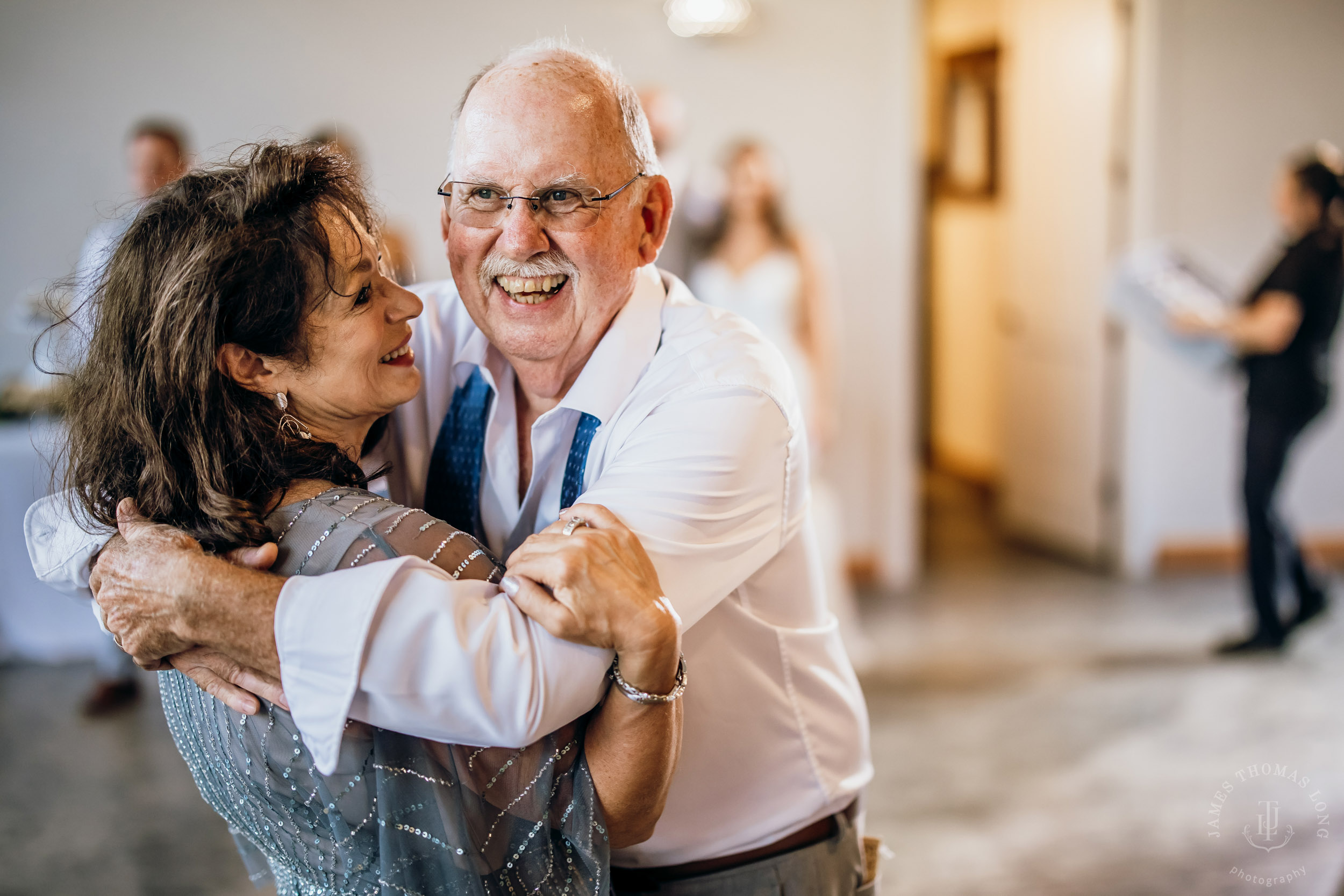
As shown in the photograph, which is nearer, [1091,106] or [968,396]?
[1091,106]

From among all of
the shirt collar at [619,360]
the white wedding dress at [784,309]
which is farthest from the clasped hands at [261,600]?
the white wedding dress at [784,309]

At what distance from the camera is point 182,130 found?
4742 mm

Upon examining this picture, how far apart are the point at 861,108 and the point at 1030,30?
1375 mm

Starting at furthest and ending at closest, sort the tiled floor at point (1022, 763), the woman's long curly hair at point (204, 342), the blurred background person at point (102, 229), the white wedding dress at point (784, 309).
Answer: the white wedding dress at point (784, 309)
the blurred background person at point (102, 229)
the tiled floor at point (1022, 763)
the woman's long curly hair at point (204, 342)

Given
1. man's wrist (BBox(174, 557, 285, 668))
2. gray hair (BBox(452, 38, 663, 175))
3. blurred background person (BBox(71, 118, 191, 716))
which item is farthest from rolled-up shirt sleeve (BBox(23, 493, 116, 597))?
blurred background person (BBox(71, 118, 191, 716))

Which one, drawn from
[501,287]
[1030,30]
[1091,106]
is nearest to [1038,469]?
[1091,106]

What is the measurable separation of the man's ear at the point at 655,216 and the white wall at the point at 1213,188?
4222 millimetres

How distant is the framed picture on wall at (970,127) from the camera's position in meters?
6.59

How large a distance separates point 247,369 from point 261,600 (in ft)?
0.88

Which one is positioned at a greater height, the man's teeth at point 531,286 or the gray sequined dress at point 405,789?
the man's teeth at point 531,286

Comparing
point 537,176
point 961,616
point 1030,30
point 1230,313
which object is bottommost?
point 961,616

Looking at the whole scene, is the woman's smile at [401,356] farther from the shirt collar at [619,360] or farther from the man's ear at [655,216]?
the man's ear at [655,216]

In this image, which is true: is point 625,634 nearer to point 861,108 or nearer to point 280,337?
point 280,337

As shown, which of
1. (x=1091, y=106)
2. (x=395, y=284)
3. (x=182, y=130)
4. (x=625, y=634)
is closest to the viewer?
(x=625, y=634)
